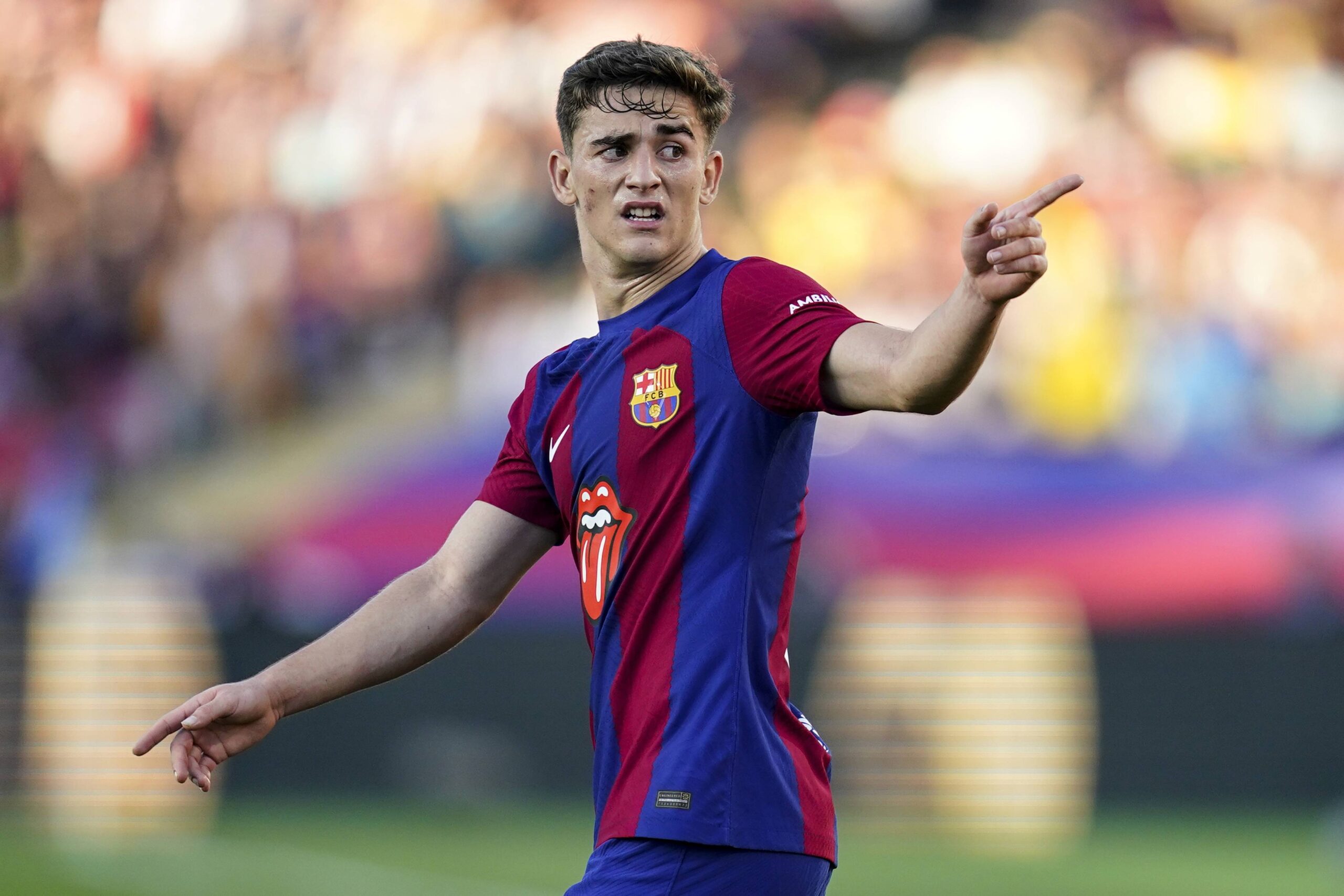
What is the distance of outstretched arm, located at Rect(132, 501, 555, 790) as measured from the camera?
3559 mm

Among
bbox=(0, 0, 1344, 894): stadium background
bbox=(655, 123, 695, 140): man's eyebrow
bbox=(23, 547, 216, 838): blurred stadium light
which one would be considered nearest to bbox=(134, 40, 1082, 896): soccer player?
bbox=(655, 123, 695, 140): man's eyebrow

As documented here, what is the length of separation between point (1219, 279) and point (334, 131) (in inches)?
265

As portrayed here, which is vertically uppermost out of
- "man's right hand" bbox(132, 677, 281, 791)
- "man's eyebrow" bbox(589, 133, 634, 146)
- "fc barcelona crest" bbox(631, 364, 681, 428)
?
"man's eyebrow" bbox(589, 133, 634, 146)

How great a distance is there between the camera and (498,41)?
14.0 m

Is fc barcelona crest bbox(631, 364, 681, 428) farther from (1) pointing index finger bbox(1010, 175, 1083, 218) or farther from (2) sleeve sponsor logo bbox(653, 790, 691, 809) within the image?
(1) pointing index finger bbox(1010, 175, 1083, 218)

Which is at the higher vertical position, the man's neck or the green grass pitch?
the man's neck

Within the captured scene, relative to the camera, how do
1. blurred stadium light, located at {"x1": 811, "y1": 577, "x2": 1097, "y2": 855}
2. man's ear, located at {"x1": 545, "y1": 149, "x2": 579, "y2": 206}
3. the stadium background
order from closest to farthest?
1. man's ear, located at {"x1": 545, "y1": 149, "x2": 579, "y2": 206}
2. the stadium background
3. blurred stadium light, located at {"x1": 811, "y1": 577, "x2": 1097, "y2": 855}

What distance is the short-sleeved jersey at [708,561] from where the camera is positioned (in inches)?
125

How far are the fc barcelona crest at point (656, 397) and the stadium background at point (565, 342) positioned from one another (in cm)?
716

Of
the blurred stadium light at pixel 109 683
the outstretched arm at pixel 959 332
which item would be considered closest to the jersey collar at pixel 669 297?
the outstretched arm at pixel 959 332

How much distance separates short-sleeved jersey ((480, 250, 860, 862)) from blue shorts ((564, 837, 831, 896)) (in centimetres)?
3

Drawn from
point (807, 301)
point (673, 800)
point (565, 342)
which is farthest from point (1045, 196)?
point (565, 342)

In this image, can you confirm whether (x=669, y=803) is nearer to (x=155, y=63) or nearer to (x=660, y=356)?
(x=660, y=356)

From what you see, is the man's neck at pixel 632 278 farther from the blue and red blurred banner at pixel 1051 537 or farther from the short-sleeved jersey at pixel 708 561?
the blue and red blurred banner at pixel 1051 537
